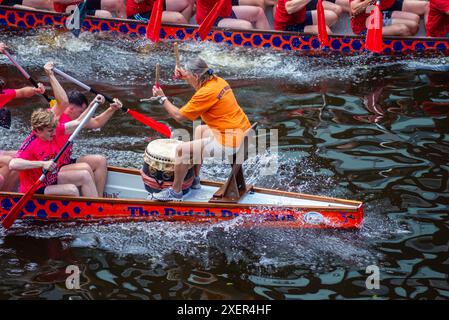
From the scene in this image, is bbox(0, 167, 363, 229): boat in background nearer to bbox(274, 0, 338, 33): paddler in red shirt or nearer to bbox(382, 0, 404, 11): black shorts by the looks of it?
bbox(274, 0, 338, 33): paddler in red shirt

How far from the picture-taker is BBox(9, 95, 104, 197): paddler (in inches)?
349

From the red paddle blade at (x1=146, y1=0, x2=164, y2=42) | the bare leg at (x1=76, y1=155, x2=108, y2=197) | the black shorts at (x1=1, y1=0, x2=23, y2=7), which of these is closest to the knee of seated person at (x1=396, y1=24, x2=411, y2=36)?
the red paddle blade at (x1=146, y1=0, x2=164, y2=42)

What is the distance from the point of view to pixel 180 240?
358 inches

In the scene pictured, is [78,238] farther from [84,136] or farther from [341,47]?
[341,47]

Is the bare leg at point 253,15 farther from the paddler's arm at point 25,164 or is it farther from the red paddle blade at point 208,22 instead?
the paddler's arm at point 25,164

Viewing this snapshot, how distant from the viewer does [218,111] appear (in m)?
9.16

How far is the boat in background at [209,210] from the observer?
9062 mm

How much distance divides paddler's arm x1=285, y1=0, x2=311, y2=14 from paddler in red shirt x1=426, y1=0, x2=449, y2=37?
6.80 feet

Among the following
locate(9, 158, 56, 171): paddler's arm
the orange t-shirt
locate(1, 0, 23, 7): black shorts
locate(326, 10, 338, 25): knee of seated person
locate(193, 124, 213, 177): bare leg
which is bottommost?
locate(9, 158, 56, 171): paddler's arm

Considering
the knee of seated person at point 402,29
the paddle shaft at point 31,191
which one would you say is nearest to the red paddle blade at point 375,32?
the knee of seated person at point 402,29

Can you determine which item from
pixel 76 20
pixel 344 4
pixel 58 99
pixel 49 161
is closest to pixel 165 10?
pixel 76 20

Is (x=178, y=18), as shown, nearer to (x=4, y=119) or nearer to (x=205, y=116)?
(x=4, y=119)

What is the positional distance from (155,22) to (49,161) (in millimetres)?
5931

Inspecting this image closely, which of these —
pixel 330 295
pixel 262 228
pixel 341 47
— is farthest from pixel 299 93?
pixel 330 295
